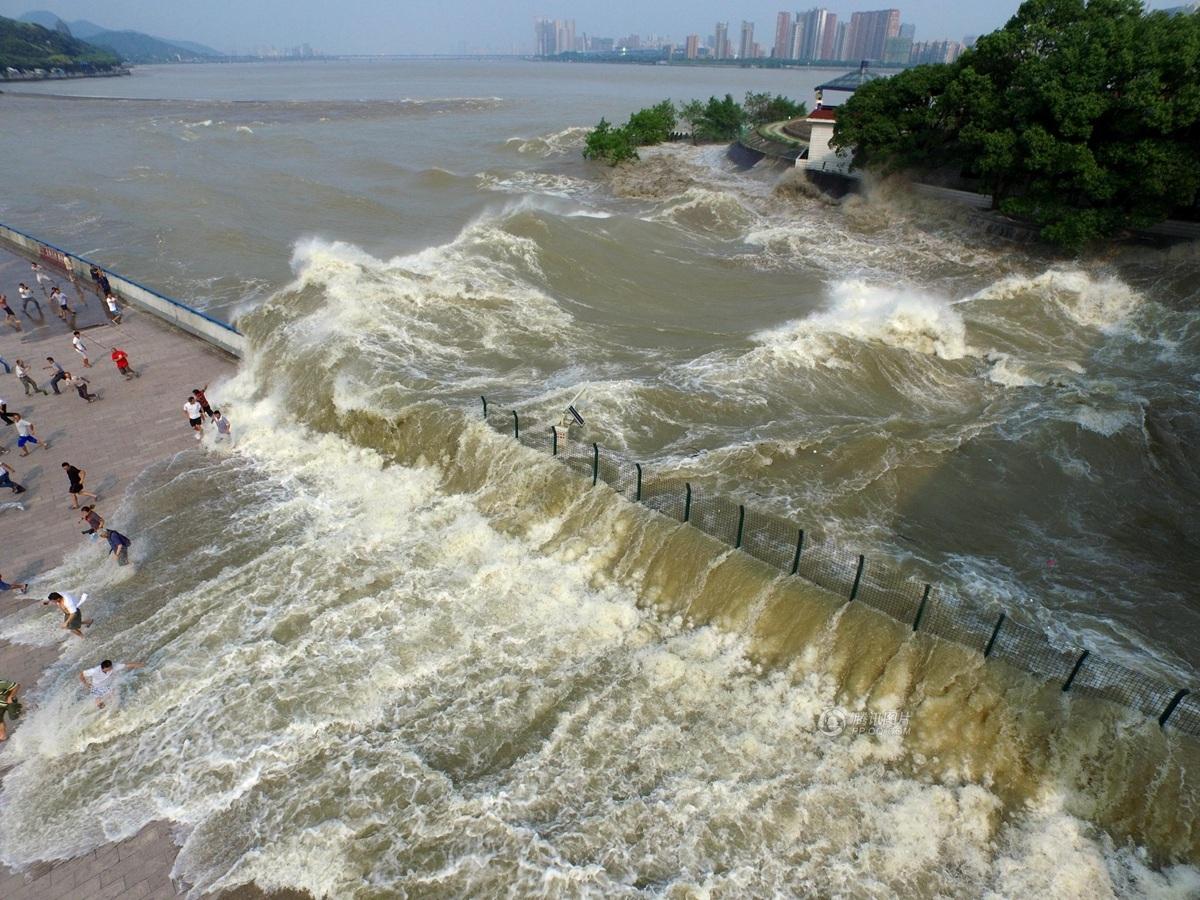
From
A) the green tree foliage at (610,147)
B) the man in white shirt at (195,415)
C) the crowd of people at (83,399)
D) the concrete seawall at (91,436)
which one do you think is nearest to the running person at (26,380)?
the crowd of people at (83,399)

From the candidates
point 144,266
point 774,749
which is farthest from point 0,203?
point 774,749

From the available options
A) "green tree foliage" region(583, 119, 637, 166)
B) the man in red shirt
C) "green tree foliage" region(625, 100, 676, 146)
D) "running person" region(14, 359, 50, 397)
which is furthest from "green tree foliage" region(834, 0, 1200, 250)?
"running person" region(14, 359, 50, 397)

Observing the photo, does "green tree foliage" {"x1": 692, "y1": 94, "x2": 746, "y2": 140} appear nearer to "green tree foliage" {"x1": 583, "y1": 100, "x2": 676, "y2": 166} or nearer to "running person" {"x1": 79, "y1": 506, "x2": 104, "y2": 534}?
"green tree foliage" {"x1": 583, "y1": 100, "x2": 676, "y2": 166}

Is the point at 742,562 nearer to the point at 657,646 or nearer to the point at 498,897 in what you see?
the point at 657,646

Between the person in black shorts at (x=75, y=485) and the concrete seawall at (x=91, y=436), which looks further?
the person in black shorts at (x=75, y=485)

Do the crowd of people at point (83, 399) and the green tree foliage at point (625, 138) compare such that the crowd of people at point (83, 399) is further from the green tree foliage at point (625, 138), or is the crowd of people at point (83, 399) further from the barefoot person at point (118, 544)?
the green tree foliage at point (625, 138)
